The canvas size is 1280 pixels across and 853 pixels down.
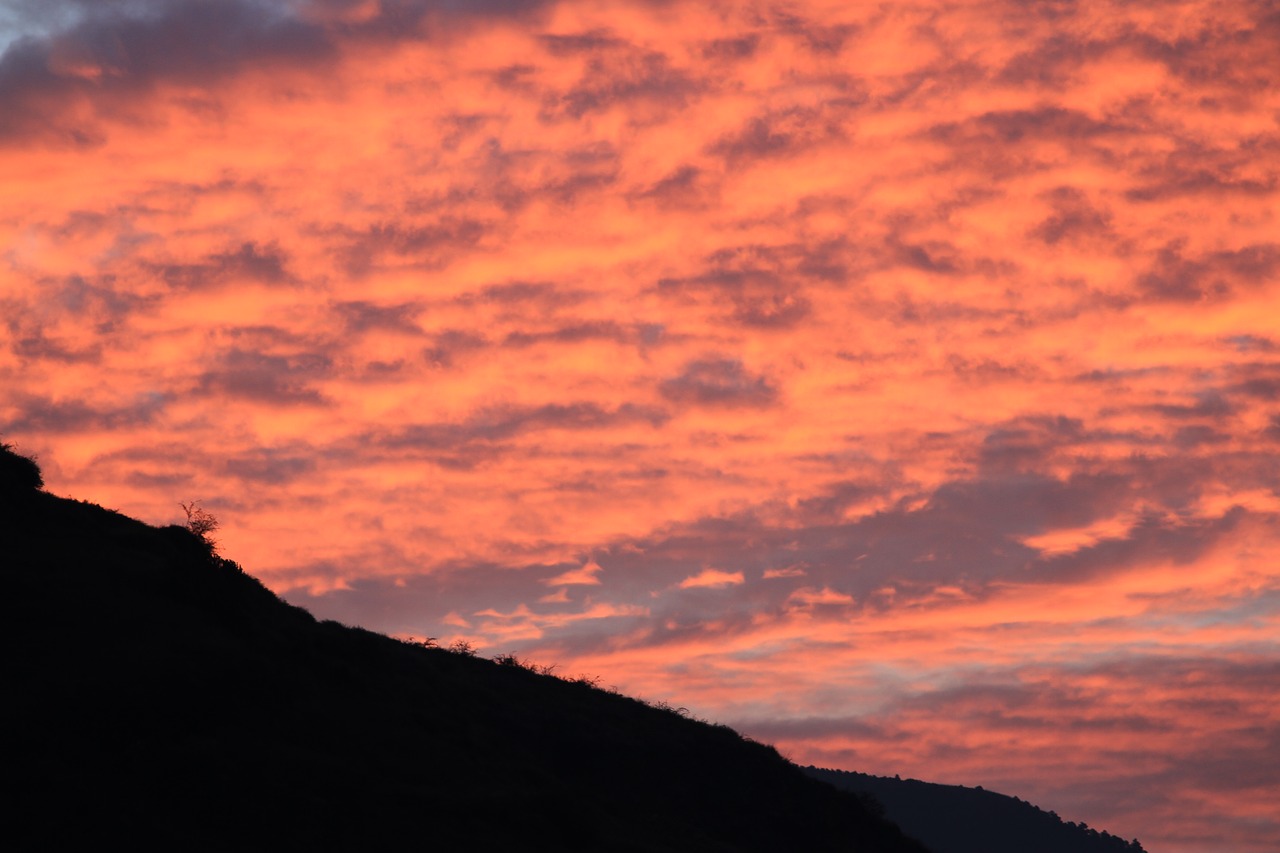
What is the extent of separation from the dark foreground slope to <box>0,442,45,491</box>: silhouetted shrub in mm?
169

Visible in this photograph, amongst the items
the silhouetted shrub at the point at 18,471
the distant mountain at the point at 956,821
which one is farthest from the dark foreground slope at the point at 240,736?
the distant mountain at the point at 956,821

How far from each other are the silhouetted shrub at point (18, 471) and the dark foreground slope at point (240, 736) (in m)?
0.17

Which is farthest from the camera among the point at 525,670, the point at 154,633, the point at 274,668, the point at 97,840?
the point at 525,670

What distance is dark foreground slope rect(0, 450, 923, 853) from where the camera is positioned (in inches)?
1252

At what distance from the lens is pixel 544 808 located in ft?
139

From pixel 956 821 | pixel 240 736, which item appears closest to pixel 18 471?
pixel 240 736

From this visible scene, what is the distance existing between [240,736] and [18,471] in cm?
1893

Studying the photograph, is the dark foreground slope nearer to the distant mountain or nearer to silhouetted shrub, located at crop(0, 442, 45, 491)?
silhouetted shrub, located at crop(0, 442, 45, 491)

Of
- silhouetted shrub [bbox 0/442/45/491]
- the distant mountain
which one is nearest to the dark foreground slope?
silhouetted shrub [bbox 0/442/45/491]

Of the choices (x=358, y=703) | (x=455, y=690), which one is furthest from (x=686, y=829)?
(x=358, y=703)

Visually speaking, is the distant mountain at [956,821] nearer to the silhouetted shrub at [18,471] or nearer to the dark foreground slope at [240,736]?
the dark foreground slope at [240,736]

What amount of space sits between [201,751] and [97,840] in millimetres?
5717

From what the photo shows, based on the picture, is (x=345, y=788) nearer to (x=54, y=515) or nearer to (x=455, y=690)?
(x=54, y=515)

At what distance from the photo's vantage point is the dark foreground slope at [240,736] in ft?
104
